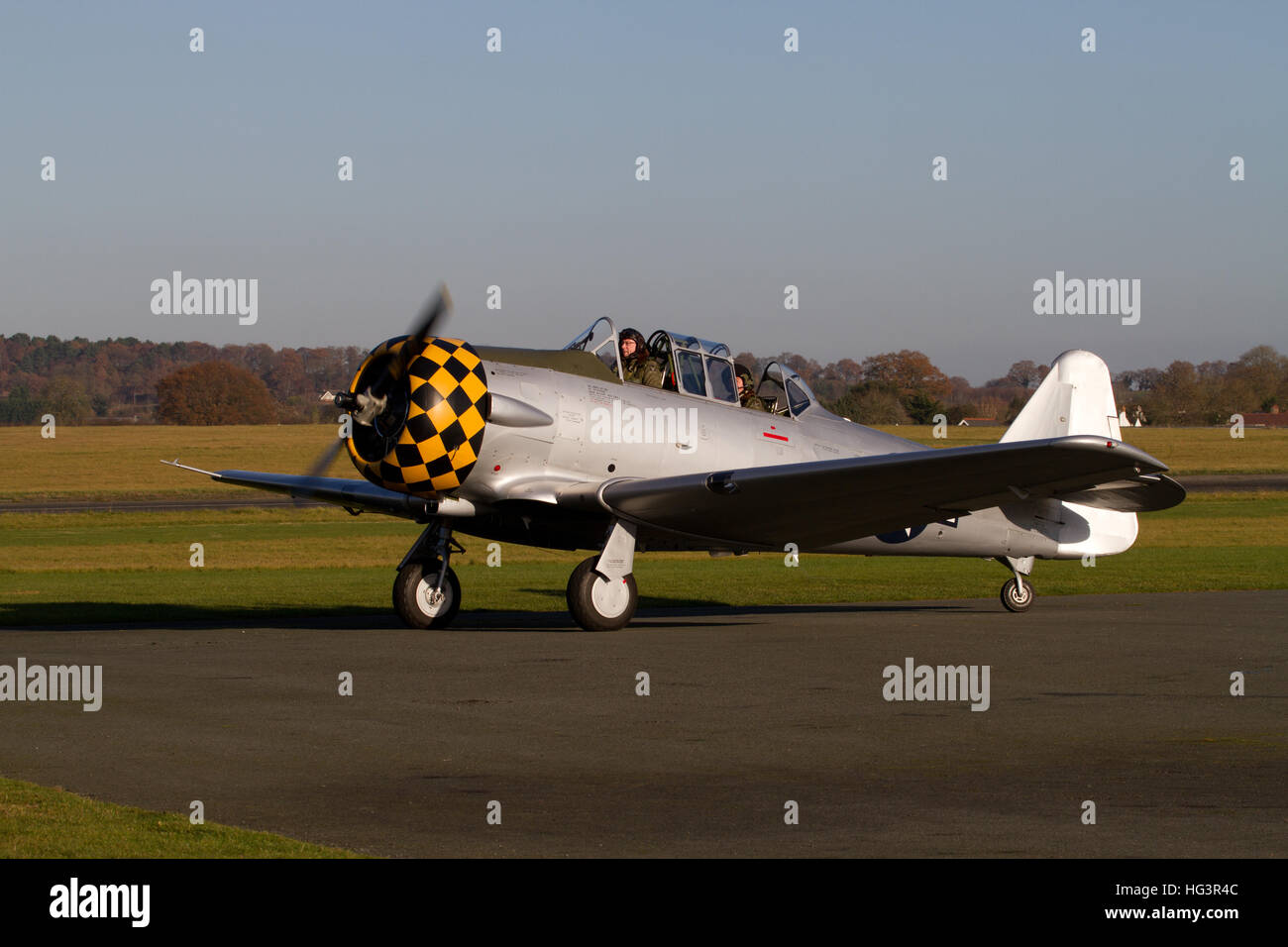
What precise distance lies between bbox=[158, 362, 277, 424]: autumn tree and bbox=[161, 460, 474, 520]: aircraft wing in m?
94.7

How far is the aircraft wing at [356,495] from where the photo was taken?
14.7 m

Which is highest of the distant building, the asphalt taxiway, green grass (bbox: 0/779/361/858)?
the distant building

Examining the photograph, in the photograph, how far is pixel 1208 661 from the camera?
40.7 feet

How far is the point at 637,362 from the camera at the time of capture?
50.2 feet

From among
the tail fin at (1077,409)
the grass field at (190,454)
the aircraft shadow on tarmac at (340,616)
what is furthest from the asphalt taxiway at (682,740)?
the grass field at (190,454)

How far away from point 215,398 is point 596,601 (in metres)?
103

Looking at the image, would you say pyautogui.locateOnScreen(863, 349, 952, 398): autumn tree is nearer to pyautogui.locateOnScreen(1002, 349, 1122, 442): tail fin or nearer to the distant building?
the distant building

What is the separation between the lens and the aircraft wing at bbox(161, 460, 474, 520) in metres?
14.7

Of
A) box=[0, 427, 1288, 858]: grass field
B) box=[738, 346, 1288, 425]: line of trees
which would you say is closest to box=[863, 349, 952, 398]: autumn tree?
box=[738, 346, 1288, 425]: line of trees
